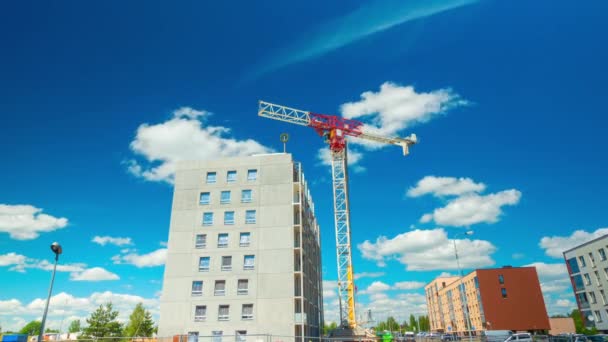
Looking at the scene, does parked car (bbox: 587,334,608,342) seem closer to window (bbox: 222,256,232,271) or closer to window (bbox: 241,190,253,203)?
window (bbox: 222,256,232,271)

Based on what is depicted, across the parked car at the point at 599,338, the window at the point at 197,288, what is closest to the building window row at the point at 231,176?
the window at the point at 197,288

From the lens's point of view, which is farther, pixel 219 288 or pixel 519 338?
pixel 519 338

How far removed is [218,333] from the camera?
135 feet

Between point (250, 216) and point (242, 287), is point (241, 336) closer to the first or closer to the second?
point (242, 287)

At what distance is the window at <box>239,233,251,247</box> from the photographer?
45.0 meters

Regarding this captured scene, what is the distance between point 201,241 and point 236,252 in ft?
15.1

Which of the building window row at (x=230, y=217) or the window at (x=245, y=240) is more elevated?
the building window row at (x=230, y=217)

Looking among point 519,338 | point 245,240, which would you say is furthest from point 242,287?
point 519,338

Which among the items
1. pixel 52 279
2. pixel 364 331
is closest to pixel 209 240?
pixel 52 279

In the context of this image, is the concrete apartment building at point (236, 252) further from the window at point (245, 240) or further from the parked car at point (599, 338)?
the parked car at point (599, 338)

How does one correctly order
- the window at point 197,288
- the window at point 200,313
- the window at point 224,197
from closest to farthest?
the window at point 200,313 < the window at point 197,288 < the window at point 224,197

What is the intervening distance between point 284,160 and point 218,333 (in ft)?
69.2

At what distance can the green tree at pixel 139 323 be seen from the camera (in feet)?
275

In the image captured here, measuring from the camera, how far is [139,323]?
3371 inches
